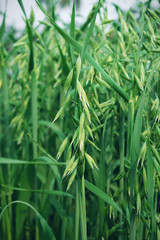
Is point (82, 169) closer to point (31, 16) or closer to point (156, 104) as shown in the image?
point (156, 104)

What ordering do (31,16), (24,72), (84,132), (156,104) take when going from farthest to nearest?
1. (24,72)
2. (31,16)
3. (156,104)
4. (84,132)

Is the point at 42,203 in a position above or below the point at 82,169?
below

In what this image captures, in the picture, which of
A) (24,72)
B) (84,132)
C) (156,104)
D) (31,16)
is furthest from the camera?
(24,72)

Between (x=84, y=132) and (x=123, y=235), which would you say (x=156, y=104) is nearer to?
(x=84, y=132)

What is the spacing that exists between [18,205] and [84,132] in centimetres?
54

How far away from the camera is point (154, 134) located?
2.25 ft

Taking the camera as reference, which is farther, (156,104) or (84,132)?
(156,104)

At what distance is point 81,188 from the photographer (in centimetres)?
62

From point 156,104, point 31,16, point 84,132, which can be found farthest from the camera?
point 31,16

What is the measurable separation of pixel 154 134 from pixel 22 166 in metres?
0.64

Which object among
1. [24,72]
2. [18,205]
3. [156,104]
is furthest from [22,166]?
[156,104]

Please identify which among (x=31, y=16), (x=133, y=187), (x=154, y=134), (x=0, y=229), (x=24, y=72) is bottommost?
(x=0, y=229)

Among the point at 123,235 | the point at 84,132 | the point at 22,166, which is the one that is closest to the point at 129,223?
the point at 123,235

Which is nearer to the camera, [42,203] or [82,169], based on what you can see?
[82,169]
